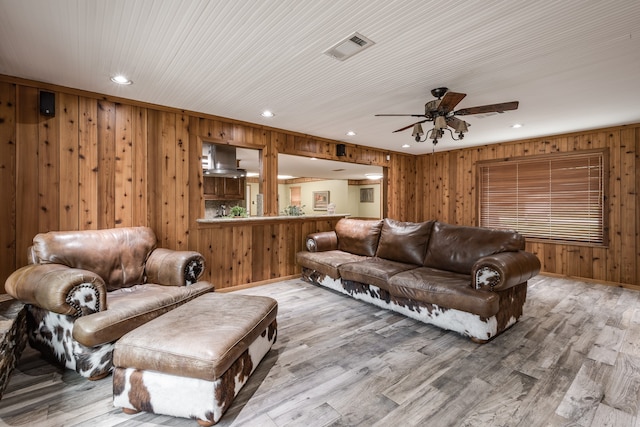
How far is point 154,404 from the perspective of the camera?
163 cm

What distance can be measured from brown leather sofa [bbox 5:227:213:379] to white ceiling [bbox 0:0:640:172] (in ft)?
5.03

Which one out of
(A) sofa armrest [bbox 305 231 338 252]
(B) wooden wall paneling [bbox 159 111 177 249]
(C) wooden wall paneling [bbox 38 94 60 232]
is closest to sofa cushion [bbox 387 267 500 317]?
(A) sofa armrest [bbox 305 231 338 252]

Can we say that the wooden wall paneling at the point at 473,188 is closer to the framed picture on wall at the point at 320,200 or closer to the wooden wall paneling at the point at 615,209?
the wooden wall paneling at the point at 615,209

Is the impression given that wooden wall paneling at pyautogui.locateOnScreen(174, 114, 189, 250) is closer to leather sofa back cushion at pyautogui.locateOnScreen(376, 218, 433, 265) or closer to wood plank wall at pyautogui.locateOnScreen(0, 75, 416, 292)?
wood plank wall at pyautogui.locateOnScreen(0, 75, 416, 292)

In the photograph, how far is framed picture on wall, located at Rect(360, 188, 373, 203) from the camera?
40.8 ft

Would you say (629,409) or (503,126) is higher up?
(503,126)

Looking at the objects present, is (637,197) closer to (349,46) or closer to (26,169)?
(349,46)

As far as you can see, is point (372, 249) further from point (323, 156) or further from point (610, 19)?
point (610, 19)

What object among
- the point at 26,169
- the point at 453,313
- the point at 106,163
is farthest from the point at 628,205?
the point at 26,169

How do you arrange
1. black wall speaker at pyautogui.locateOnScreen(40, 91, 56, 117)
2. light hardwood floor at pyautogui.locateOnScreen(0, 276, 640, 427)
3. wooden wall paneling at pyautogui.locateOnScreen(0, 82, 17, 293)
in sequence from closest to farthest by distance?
light hardwood floor at pyautogui.locateOnScreen(0, 276, 640, 427) < wooden wall paneling at pyautogui.locateOnScreen(0, 82, 17, 293) < black wall speaker at pyautogui.locateOnScreen(40, 91, 56, 117)

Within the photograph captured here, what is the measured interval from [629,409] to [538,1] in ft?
8.05

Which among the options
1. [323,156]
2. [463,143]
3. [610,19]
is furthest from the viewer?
[463,143]

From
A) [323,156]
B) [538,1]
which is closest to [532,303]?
[538,1]

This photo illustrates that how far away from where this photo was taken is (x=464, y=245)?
325 cm
